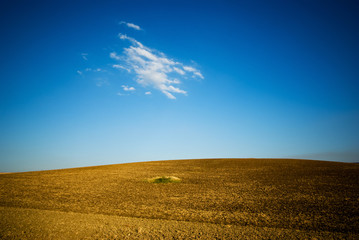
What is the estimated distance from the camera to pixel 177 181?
1452 cm

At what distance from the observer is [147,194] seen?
10617mm

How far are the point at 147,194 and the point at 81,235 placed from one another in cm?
531

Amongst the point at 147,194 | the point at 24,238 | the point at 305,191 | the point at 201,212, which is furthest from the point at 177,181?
the point at 24,238

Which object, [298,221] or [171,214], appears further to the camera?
[171,214]

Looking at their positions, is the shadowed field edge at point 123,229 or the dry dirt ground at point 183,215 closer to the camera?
the shadowed field edge at point 123,229

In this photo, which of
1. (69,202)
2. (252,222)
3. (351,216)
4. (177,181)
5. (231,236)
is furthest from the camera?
(177,181)

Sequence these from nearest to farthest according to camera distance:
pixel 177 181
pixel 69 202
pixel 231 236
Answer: pixel 231 236 < pixel 69 202 < pixel 177 181

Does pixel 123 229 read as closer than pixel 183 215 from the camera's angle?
Yes

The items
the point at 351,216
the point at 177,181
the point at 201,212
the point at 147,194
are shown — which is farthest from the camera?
the point at 177,181

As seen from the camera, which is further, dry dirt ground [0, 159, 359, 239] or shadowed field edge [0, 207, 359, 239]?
dry dirt ground [0, 159, 359, 239]

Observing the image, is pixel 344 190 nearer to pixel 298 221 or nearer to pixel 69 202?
pixel 298 221

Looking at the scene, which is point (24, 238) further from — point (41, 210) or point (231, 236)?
point (231, 236)

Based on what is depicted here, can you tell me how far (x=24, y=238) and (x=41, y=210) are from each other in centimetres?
275

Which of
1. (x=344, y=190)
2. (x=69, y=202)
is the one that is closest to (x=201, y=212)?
(x=69, y=202)
